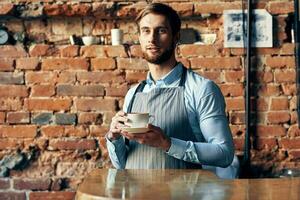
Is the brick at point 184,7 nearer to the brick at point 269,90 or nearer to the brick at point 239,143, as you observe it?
the brick at point 269,90

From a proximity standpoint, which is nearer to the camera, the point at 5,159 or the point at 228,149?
the point at 228,149

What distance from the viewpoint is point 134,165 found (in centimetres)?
183

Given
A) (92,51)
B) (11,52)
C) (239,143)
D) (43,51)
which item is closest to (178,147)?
(239,143)

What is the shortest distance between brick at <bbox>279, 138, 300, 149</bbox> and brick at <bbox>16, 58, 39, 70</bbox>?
1.43 meters

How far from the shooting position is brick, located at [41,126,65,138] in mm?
2847

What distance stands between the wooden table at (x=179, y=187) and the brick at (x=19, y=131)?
1.40 meters

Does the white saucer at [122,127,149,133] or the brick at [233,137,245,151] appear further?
the brick at [233,137,245,151]

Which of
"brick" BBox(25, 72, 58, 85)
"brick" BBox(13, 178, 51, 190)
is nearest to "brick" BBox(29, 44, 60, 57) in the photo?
"brick" BBox(25, 72, 58, 85)

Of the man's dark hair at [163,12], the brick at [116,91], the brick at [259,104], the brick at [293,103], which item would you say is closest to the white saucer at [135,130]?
the man's dark hair at [163,12]

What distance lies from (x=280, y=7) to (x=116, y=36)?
93 cm

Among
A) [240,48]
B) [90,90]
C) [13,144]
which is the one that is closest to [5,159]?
[13,144]

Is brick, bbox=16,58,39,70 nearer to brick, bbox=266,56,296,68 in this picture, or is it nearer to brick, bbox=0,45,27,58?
brick, bbox=0,45,27,58

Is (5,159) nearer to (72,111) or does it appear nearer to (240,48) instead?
(72,111)

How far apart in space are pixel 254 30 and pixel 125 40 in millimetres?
732
